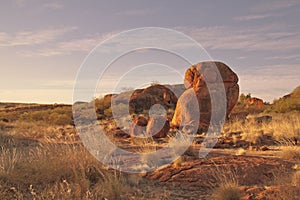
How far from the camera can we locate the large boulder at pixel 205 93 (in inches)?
583

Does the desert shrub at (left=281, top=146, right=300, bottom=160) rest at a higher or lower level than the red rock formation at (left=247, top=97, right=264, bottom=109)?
lower

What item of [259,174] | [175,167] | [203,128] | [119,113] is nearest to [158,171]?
[175,167]

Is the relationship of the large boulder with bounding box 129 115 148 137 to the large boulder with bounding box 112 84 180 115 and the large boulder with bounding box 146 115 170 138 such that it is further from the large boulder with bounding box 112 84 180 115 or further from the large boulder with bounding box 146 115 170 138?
the large boulder with bounding box 112 84 180 115

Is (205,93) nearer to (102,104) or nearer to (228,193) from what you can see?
(228,193)

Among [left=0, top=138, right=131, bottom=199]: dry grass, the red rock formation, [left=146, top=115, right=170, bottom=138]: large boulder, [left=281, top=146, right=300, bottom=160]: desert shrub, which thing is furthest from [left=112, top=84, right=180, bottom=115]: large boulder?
[left=0, top=138, right=131, bottom=199]: dry grass

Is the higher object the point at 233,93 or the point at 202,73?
the point at 202,73

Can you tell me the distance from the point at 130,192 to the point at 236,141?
6766 millimetres

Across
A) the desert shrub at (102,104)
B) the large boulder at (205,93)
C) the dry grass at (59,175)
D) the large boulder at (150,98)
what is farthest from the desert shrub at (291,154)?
the desert shrub at (102,104)

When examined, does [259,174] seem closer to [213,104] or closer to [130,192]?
[130,192]

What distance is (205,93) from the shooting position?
15.1 meters

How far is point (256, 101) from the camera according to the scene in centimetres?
3269

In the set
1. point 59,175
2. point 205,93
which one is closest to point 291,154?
point 59,175

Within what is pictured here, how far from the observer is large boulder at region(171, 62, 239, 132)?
14.8m

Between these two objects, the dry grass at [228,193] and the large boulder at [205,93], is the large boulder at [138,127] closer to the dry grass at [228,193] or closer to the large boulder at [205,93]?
the large boulder at [205,93]
